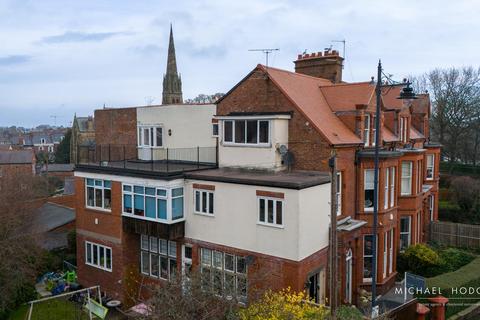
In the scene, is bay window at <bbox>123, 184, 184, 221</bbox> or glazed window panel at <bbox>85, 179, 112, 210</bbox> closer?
bay window at <bbox>123, 184, 184, 221</bbox>

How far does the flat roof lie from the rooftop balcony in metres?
1.30

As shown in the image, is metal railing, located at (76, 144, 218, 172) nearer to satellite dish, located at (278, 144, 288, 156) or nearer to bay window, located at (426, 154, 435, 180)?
satellite dish, located at (278, 144, 288, 156)

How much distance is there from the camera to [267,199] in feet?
49.9

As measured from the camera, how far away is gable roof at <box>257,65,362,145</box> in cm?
1754

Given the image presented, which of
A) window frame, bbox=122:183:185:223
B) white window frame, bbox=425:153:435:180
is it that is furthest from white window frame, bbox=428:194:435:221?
window frame, bbox=122:183:185:223

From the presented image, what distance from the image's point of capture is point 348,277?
1766 centimetres

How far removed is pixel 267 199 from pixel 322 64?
12758 mm

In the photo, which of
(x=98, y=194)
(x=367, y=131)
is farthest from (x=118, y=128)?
(x=367, y=131)

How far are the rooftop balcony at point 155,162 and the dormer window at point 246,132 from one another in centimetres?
191

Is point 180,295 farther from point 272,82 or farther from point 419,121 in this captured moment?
point 419,121

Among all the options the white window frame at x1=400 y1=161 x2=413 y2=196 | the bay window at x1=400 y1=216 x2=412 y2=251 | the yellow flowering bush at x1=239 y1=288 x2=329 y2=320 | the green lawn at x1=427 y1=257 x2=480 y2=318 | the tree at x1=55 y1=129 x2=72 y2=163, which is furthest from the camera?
the tree at x1=55 y1=129 x2=72 y2=163

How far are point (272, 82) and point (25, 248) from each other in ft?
46.4

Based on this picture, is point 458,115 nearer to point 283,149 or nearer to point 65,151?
point 283,149

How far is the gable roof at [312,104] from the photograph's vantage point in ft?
57.6
